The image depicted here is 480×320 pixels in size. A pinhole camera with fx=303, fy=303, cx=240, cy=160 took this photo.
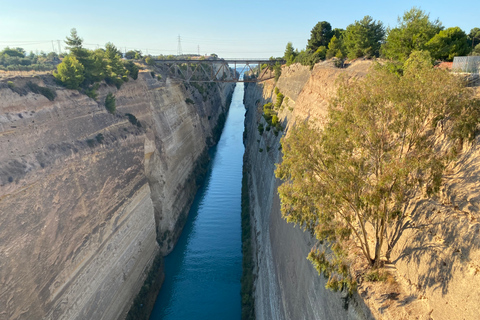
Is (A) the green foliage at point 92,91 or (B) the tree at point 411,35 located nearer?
(B) the tree at point 411,35

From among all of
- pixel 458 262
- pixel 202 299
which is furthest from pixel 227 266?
pixel 458 262

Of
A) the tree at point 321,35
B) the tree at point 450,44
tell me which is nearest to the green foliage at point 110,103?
the tree at point 450,44

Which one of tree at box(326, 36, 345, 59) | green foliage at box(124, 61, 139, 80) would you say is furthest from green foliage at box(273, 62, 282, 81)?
green foliage at box(124, 61, 139, 80)

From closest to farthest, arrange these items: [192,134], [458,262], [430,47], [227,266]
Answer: [458,262] < [430,47] < [227,266] < [192,134]

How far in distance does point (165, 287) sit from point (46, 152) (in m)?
10.6

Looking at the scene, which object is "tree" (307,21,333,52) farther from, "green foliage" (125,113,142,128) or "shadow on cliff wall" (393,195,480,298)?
"shadow on cliff wall" (393,195,480,298)

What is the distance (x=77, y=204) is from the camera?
1284 cm

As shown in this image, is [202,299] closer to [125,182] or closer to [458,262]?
[125,182]

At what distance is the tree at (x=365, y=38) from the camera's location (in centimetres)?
1833

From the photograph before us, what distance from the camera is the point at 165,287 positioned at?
1831 cm

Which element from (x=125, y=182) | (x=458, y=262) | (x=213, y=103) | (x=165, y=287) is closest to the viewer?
(x=458, y=262)

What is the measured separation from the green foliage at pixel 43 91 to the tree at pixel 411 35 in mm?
14759

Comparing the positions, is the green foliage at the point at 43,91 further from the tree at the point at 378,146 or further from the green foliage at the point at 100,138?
the tree at the point at 378,146

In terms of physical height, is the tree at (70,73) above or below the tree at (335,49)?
below
